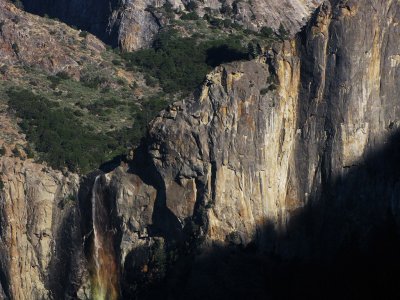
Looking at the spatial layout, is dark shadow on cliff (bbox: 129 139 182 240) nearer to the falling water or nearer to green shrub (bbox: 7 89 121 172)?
the falling water

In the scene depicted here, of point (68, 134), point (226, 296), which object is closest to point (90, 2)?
point (68, 134)

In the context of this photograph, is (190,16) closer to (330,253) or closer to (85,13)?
(85,13)

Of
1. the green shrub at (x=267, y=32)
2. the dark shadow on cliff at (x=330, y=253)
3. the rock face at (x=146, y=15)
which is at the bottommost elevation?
the dark shadow on cliff at (x=330, y=253)

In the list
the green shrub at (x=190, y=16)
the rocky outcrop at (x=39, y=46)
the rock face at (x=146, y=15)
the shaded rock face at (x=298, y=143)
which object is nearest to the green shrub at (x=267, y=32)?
the rock face at (x=146, y=15)

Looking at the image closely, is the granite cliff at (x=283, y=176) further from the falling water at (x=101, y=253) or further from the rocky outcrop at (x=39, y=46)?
the rocky outcrop at (x=39, y=46)

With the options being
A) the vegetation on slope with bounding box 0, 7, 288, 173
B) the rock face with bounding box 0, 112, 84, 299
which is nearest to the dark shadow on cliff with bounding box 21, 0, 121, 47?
the vegetation on slope with bounding box 0, 7, 288, 173

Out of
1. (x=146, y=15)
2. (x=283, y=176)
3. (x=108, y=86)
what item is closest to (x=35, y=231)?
(x=283, y=176)
